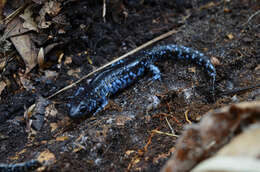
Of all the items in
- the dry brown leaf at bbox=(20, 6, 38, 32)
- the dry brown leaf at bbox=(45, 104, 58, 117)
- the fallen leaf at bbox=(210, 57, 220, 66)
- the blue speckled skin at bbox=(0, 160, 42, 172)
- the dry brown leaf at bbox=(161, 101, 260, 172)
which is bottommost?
the dry brown leaf at bbox=(45, 104, 58, 117)

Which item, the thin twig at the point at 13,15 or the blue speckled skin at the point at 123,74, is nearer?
the blue speckled skin at the point at 123,74

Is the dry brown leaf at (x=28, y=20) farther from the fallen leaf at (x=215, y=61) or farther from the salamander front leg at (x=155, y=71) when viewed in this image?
the fallen leaf at (x=215, y=61)

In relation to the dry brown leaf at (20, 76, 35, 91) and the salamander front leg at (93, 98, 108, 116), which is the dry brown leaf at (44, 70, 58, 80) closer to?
the dry brown leaf at (20, 76, 35, 91)

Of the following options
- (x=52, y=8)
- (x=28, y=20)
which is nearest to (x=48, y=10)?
(x=52, y=8)

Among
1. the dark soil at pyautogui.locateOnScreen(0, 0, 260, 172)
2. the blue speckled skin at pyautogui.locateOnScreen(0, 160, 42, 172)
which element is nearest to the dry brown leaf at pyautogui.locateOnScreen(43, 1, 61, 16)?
the dark soil at pyautogui.locateOnScreen(0, 0, 260, 172)

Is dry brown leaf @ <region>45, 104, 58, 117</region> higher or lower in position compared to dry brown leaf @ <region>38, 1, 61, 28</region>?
lower

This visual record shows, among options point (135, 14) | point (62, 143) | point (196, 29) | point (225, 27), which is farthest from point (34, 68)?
point (225, 27)

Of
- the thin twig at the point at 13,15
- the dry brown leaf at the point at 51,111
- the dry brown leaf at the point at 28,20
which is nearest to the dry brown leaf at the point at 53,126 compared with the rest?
the dry brown leaf at the point at 51,111
